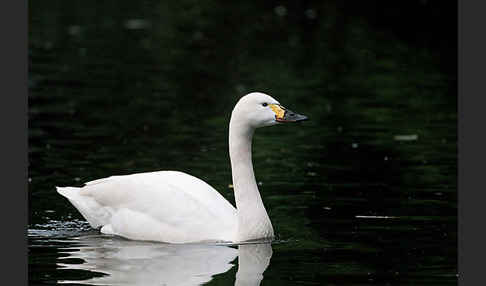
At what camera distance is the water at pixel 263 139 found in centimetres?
1137

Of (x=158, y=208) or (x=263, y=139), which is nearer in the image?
(x=158, y=208)

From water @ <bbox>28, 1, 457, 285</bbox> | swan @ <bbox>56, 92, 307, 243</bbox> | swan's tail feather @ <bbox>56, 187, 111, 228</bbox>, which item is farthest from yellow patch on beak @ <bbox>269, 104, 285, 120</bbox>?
swan's tail feather @ <bbox>56, 187, 111, 228</bbox>

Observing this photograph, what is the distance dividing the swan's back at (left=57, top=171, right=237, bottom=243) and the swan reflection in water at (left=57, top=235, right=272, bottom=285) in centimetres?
15

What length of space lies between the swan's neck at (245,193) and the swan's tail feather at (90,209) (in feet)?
5.30

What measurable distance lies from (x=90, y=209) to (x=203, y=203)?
1.46m

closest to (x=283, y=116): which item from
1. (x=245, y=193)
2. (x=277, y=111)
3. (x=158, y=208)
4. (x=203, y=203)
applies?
(x=277, y=111)

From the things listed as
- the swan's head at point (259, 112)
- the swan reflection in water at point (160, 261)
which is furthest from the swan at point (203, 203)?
the swan reflection in water at point (160, 261)

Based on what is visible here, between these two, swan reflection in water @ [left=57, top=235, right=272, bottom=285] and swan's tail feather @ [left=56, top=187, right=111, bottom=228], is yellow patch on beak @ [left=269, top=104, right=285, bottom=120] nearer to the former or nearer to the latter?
swan reflection in water @ [left=57, top=235, right=272, bottom=285]

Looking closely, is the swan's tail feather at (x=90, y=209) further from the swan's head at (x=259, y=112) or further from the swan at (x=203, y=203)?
the swan's head at (x=259, y=112)

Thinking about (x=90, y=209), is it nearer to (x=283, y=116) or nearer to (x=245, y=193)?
(x=245, y=193)

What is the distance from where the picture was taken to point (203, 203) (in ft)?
40.3

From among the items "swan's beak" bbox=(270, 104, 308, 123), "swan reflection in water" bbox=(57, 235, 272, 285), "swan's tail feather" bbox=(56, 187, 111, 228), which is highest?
"swan's beak" bbox=(270, 104, 308, 123)

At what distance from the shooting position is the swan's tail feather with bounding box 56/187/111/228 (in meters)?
12.9

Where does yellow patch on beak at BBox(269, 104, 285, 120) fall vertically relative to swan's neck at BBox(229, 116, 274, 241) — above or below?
above
